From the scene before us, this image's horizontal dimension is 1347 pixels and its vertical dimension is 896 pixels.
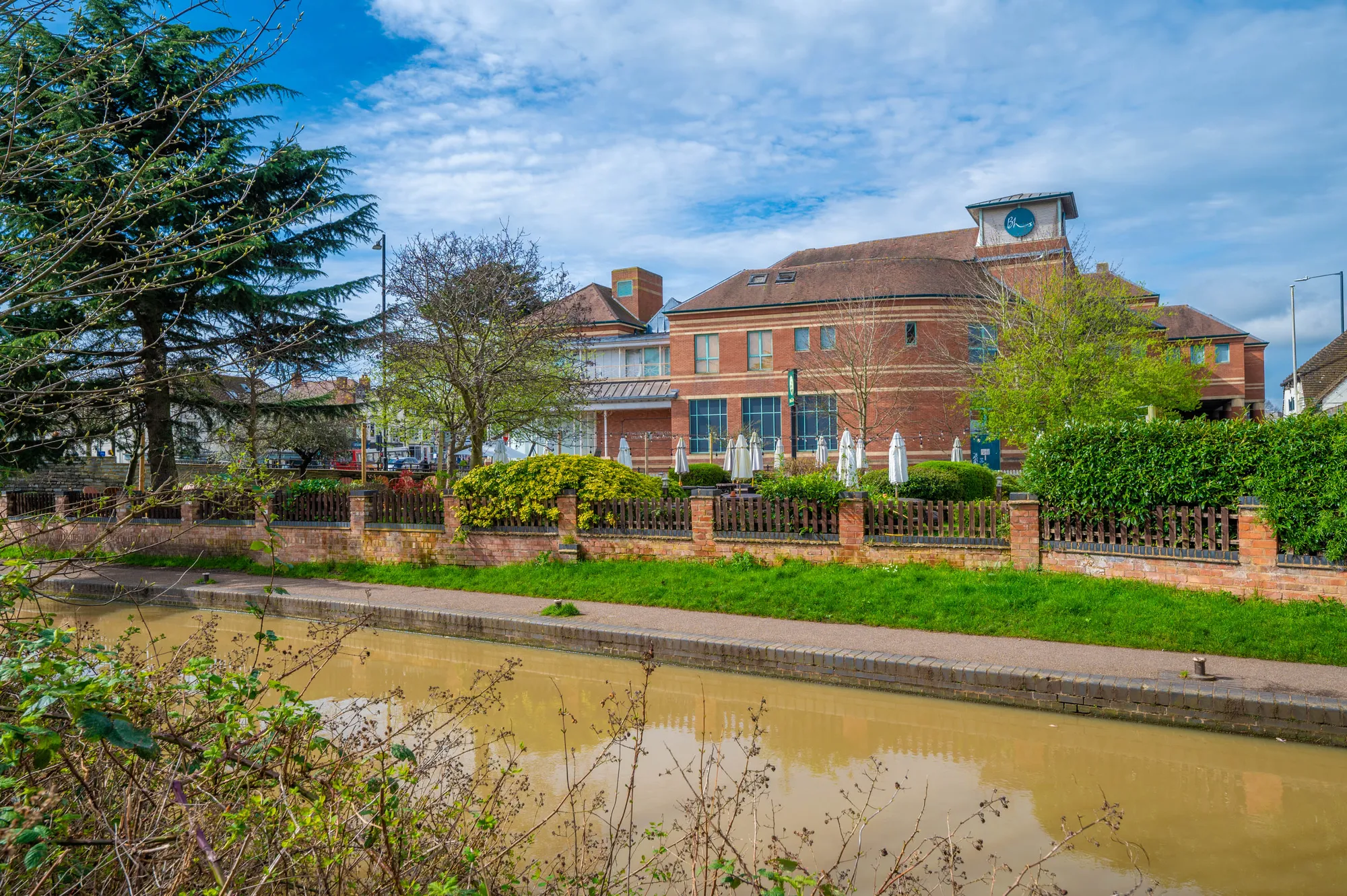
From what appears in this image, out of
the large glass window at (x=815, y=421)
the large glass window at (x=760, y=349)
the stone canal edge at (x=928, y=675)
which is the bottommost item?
the stone canal edge at (x=928, y=675)

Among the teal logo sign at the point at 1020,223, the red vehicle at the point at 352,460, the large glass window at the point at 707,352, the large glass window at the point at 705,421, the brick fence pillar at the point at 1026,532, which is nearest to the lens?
the brick fence pillar at the point at 1026,532

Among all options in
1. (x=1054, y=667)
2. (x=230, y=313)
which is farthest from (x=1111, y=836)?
(x=230, y=313)

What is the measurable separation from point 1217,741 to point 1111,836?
246cm

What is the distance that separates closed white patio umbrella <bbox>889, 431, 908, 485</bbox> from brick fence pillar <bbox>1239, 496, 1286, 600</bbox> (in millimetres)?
6532

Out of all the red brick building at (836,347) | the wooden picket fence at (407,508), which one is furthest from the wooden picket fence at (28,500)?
the red brick building at (836,347)

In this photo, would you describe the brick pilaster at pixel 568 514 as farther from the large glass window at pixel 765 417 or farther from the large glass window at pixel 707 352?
the large glass window at pixel 707 352

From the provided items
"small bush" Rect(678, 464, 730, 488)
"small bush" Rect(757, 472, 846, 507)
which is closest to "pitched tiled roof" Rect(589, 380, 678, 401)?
"small bush" Rect(678, 464, 730, 488)

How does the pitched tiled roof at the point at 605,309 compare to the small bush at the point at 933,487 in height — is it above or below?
above

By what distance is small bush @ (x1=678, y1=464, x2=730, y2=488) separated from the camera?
2724cm

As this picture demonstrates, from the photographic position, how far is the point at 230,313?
815 inches

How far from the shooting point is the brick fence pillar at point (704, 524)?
13750 mm

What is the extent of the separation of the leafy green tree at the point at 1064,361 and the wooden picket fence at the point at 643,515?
10.3 metres

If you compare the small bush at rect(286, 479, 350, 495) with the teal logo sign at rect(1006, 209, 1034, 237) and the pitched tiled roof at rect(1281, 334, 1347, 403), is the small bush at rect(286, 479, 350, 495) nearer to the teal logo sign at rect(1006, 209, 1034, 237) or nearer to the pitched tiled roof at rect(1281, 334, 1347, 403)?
the pitched tiled roof at rect(1281, 334, 1347, 403)

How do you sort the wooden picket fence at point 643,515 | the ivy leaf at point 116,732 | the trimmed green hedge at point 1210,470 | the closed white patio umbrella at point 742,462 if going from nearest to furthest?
the ivy leaf at point 116,732
the trimmed green hedge at point 1210,470
the wooden picket fence at point 643,515
the closed white patio umbrella at point 742,462
